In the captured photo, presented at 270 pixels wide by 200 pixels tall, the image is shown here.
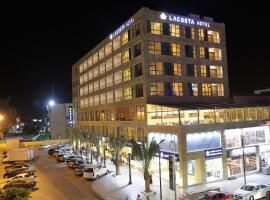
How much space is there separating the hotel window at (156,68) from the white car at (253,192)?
24844 millimetres

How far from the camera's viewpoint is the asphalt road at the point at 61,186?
111 feet

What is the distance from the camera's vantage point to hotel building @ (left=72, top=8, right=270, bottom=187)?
3831 centimetres

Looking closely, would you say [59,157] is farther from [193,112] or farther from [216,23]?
[216,23]

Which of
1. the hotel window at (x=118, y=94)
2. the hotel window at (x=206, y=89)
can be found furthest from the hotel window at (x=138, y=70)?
the hotel window at (x=206, y=89)

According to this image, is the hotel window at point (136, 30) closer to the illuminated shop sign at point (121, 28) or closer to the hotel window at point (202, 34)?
the illuminated shop sign at point (121, 28)

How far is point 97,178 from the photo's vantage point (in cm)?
4206

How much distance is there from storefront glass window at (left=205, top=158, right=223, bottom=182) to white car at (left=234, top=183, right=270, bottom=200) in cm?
824

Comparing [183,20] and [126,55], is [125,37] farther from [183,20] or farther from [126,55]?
[183,20]

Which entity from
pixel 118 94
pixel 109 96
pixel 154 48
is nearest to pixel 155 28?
pixel 154 48

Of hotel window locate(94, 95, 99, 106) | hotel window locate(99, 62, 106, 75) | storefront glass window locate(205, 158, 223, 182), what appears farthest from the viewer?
hotel window locate(94, 95, 99, 106)

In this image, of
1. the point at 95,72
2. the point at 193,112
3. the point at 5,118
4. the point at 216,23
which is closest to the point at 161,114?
the point at 193,112

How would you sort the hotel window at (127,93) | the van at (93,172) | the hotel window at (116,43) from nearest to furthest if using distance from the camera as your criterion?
the van at (93,172) → the hotel window at (127,93) → the hotel window at (116,43)

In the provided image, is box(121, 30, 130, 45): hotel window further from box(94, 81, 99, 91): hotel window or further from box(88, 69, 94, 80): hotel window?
box(88, 69, 94, 80): hotel window

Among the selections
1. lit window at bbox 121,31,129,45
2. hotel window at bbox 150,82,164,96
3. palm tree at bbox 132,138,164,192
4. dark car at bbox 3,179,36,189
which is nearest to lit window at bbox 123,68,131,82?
lit window at bbox 121,31,129,45
